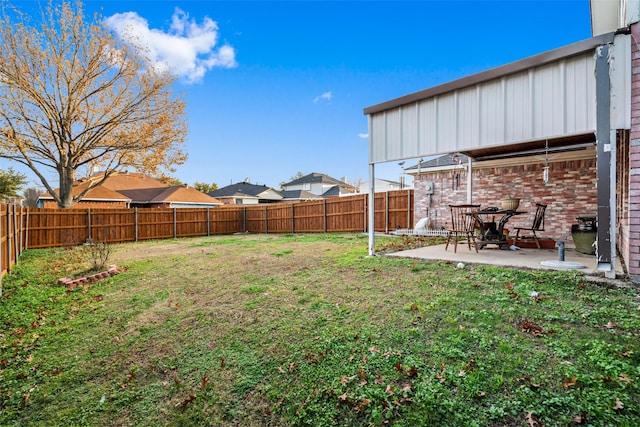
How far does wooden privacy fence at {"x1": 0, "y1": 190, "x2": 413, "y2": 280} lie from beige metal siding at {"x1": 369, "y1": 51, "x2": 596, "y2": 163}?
6385 mm

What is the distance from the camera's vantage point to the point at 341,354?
9.26ft

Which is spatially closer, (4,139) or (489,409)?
(489,409)

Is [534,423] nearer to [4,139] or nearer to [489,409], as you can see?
[489,409]

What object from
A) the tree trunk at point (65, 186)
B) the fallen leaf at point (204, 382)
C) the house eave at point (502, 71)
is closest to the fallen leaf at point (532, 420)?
the fallen leaf at point (204, 382)

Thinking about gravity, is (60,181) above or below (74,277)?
above

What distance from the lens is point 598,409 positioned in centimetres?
189

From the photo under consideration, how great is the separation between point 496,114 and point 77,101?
1761 cm

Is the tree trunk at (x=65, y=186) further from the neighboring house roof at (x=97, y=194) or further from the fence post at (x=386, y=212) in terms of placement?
the fence post at (x=386, y=212)

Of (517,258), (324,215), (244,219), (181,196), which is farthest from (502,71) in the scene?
(181,196)

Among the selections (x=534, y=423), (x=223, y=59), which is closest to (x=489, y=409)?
(x=534, y=423)

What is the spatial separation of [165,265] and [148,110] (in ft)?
40.8

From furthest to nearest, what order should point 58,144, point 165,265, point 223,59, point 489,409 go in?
point 58,144 < point 223,59 < point 165,265 < point 489,409

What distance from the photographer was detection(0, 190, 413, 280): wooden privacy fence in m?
12.1

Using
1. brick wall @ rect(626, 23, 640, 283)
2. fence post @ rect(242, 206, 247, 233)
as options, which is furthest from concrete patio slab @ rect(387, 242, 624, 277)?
fence post @ rect(242, 206, 247, 233)
